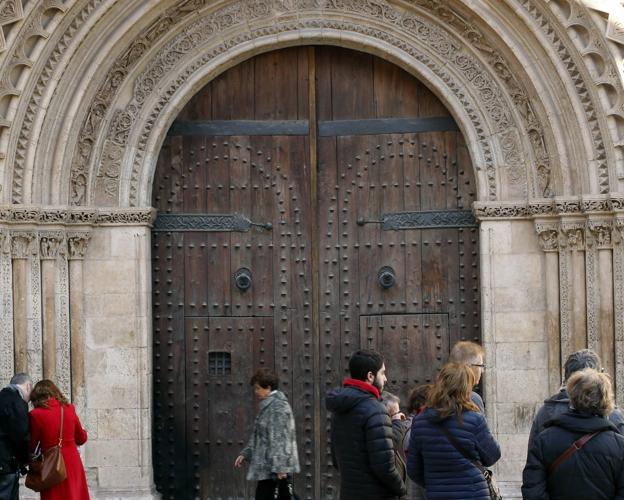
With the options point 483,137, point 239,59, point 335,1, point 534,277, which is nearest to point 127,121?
point 239,59

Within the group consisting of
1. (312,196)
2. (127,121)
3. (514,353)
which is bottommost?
(514,353)

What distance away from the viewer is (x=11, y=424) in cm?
810

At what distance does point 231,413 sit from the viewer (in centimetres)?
988

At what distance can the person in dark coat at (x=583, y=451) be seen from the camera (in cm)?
572

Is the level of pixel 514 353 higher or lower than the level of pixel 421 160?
lower

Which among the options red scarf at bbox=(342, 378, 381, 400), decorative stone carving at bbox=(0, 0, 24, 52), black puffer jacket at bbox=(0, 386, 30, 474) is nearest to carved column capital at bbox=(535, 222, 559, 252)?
red scarf at bbox=(342, 378, 381, 400)

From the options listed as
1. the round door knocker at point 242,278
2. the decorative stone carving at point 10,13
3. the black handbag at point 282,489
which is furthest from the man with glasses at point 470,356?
the decorative stone carving at point 10,13

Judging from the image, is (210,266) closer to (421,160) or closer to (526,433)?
(421,160)

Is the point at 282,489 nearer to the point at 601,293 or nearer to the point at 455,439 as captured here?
the point at 455,439

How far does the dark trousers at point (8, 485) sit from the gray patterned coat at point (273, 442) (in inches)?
66.5

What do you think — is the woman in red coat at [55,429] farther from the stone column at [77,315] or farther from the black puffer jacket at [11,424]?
the stone column at [77,315]

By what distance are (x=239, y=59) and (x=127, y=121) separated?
1.03m

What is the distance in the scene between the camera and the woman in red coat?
8.23 m

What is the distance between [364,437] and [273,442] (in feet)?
4.76
